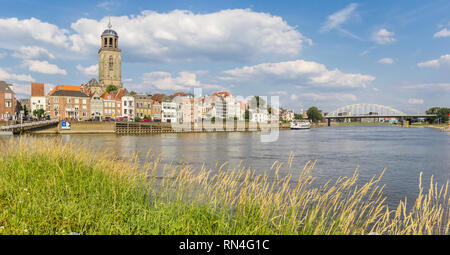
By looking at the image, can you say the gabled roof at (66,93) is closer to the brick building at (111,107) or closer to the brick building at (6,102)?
the brick building at (111,107)

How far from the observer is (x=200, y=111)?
5782 inches

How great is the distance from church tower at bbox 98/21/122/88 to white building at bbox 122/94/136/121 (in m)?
51.2

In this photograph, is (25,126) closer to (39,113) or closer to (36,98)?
(39,113)

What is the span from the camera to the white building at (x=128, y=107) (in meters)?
121

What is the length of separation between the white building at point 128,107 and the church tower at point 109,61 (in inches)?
2014

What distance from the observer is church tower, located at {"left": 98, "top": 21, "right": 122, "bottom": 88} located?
167375 millimetres

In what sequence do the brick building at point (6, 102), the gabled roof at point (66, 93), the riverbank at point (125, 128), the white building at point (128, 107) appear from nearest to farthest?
the riverbank at point (125, 128)
the brick building at point (6, 102)
the gabled roof at point (66, 93)
the white building at point (128, 107)

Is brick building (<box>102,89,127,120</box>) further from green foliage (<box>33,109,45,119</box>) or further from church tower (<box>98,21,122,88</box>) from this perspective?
church tower (<box>98,21,122,88</box>)

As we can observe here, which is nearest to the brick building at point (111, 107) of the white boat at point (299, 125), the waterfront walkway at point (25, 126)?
the waterfront walkway at point (25, 126)

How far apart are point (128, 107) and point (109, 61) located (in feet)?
193

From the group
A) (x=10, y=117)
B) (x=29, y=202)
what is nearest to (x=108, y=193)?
(x=29, y=202)

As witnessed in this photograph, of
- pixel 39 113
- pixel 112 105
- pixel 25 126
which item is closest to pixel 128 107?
pixel 112 105
